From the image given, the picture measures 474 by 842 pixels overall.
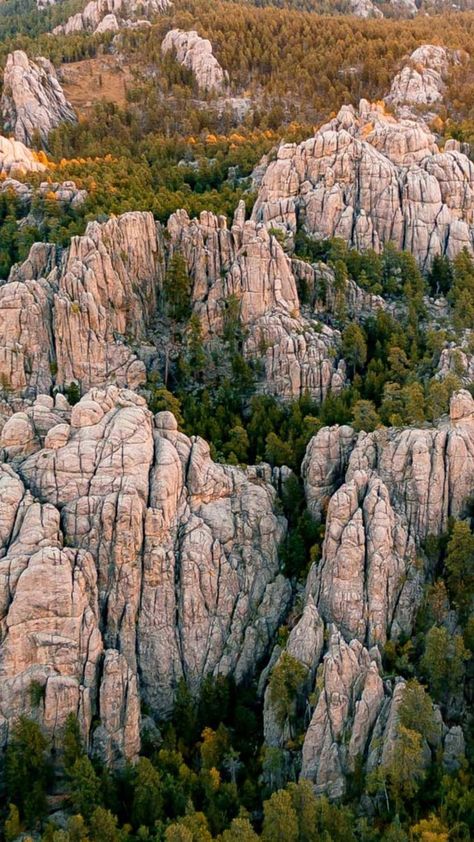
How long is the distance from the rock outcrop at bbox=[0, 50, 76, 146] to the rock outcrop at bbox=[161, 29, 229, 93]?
72.6ft

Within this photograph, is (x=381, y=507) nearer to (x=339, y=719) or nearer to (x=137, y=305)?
(x=339, y=719)

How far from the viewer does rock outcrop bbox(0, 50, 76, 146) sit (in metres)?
146

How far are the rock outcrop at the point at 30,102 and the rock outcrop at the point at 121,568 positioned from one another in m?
82.2

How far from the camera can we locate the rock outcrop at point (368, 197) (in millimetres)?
103875

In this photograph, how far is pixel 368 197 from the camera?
10538cm

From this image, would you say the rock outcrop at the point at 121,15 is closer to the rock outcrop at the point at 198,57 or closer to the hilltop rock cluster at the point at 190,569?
the rock outcrop at the point at 198,57

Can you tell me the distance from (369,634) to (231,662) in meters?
10.6

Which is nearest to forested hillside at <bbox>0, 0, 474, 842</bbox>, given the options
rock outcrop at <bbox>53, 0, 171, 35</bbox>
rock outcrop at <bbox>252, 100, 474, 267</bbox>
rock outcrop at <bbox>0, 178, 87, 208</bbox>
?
rock outcrop at <bbox>252, 100, 474, 267</bbox>

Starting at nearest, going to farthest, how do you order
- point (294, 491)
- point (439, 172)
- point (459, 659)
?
1. point (459, 659)
2. point (294, 491)
3. point (439, 172)

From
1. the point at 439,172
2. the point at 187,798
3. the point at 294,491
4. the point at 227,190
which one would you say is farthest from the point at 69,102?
the point at 187,798

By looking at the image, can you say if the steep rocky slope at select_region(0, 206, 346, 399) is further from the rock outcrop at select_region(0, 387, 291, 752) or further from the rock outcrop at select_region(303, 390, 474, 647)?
the rock outcrop at select_region(303, 390, 474, 647)

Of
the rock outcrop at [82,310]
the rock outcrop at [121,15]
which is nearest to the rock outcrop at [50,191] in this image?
the rock outcrop at [82,310]

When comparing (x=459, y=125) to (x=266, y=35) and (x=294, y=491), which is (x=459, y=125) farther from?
(x=294, y=491)

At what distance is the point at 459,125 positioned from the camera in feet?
421
